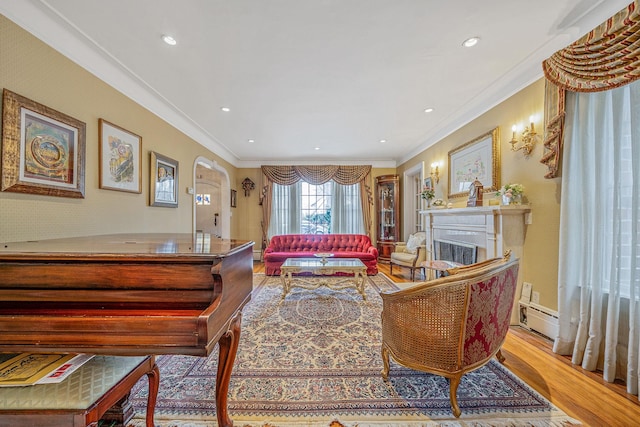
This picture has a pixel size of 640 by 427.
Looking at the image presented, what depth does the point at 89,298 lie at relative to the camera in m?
1.05

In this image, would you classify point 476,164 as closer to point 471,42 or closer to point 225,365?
point 471,42

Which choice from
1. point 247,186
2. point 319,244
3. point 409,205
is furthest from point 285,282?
point 409,205

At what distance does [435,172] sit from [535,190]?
6.87 feet

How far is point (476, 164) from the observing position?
11.0 feet

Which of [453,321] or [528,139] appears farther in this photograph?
[528,139]

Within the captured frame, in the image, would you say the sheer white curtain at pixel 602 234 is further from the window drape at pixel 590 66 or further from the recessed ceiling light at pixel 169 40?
the recessed ceiling light at pixel 169 40

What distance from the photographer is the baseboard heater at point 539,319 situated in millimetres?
2225

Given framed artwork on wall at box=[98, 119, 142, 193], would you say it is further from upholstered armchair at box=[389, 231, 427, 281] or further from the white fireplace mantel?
upholstered armchair at box=[389, 231, 427, 281]

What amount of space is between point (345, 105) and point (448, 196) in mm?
2320

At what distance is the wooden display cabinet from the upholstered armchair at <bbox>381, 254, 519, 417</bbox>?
450cm

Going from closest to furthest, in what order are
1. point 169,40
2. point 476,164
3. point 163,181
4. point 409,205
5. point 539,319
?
point 169,40, point 539,319, point 163,181, point 476,164, point 409,205

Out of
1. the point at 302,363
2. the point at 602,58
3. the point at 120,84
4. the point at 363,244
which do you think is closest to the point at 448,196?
the point at 363,244

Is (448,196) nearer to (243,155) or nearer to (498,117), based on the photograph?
(498,117)

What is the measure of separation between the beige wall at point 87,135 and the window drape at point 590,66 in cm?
402
